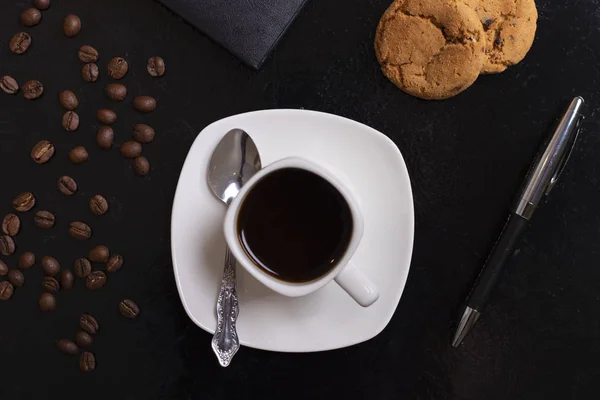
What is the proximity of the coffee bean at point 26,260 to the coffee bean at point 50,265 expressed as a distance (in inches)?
0.8

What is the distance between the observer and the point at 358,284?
0.91m

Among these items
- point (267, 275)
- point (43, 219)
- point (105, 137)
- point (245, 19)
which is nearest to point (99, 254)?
point (43, 219)

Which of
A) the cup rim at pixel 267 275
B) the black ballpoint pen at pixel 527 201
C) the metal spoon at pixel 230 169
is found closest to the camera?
the cup rim at pixel 267 275

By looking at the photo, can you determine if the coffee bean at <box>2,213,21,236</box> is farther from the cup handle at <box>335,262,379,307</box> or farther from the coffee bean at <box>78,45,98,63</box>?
the cup handle at <box>335,262,379,307</box>

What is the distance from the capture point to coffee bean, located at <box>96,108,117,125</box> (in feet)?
3.98

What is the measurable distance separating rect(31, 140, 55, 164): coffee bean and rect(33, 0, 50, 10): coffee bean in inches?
10.7

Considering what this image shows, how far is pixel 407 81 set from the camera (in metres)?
1.18

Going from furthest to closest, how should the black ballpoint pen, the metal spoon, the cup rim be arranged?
the black ballpoint pen → the metal spoon → the cup rim

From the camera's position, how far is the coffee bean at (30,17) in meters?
1.21

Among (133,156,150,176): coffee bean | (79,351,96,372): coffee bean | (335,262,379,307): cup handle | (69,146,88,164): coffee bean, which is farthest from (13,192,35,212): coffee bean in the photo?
(335,262,379,307): cup handle

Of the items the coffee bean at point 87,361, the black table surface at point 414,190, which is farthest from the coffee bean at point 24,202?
the coffee bean at point 87,361

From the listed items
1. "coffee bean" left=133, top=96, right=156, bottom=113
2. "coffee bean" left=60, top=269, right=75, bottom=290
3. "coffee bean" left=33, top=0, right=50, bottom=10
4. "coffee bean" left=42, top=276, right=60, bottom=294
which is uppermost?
"coffee bean" left=33, top=0, right=50, bottom=10

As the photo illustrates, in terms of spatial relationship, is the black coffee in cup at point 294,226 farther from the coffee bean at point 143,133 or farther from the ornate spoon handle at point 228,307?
the coffee bean at point 143,133

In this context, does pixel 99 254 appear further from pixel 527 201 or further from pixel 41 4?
pixel 527 201
